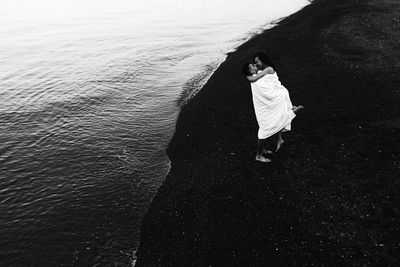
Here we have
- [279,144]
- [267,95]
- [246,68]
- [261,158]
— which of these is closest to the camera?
[246,68]

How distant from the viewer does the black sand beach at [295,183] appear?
900cm

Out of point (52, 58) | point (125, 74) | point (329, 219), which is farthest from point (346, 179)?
point (52, 58)

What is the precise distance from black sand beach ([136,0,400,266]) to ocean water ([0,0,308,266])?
4.31 feet

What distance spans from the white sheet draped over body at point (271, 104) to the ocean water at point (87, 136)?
17.1ft

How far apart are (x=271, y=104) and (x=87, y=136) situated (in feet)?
36.4

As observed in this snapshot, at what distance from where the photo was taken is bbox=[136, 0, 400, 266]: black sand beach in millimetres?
9000

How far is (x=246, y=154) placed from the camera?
1376 cm

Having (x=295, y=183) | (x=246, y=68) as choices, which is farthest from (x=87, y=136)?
(x=295, y=183)

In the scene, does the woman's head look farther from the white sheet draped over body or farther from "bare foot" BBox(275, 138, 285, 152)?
"bare foot" BBox(275, 138, 285, 152)

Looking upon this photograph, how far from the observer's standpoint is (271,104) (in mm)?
11734

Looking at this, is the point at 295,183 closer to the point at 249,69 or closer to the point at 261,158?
the point at 261,158

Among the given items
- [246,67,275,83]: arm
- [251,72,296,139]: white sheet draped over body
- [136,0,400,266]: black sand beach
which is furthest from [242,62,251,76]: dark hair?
[136,0,400,266]: black sand beach

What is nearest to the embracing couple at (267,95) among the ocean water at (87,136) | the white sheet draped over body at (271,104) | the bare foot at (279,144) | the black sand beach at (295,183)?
the white sheet draped over body at (271,104)

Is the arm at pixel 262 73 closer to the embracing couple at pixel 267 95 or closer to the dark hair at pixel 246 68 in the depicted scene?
the embracing couple at pixel 267 95
